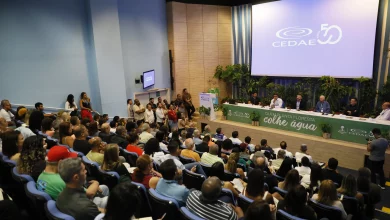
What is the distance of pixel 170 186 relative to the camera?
2789mm

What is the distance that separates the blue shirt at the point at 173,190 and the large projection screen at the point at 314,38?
7.83m

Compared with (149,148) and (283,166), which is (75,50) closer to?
(149,148)

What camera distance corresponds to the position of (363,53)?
27.7 ft

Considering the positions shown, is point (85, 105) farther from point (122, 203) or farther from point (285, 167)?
point (122, 203)

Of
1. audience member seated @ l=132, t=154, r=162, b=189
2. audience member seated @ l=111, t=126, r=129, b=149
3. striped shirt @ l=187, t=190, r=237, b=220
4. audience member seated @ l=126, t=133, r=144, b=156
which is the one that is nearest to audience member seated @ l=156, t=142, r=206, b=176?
audience member seated @ l=126, t=133, r=144, b=156

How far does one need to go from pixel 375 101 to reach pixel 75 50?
351 inches

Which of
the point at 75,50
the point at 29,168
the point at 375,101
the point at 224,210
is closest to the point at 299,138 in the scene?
the point at 375,101

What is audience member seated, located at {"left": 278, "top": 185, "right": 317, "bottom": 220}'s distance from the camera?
263 cm

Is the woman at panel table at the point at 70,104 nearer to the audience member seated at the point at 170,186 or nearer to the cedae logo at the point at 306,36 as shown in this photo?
the audience member seated at the point at 170,186

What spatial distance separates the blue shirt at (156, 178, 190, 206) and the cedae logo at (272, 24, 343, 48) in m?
8.13

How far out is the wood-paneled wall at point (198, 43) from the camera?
1101 cm

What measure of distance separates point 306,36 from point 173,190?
28.1 feet

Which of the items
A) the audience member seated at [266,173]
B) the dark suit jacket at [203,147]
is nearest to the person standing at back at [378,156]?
the audience member seated at [266,173]

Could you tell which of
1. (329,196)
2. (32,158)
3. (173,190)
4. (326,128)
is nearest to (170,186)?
(173,190)
